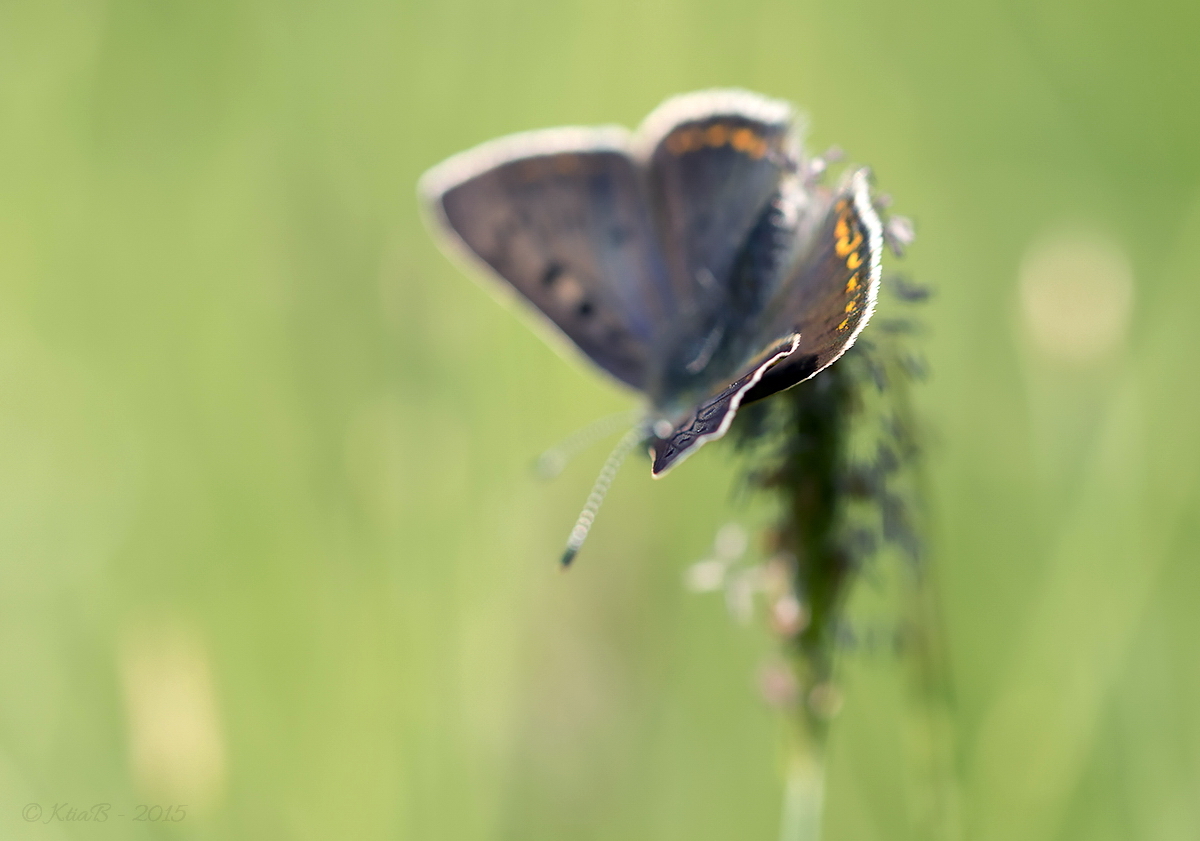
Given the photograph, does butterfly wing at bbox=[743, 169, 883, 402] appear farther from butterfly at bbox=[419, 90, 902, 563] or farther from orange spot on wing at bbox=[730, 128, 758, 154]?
orange spot on wing at bbox=[730, 128, 758, 154]

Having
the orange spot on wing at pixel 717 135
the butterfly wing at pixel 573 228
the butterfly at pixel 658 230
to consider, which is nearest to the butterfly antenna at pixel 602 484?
the butterfly at pixel 658 230

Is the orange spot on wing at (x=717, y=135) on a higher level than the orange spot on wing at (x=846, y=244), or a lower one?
higher

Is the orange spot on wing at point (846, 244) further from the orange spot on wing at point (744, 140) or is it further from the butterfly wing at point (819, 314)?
the orange spot on wing at point (744, 140)

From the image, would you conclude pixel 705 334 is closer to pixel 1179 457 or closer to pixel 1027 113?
pixel 1179 457

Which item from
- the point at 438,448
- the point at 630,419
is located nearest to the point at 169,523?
the point at 438,448

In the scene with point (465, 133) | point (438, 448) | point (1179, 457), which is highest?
point (465, 133)

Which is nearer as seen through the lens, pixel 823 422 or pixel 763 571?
pixel 823 422

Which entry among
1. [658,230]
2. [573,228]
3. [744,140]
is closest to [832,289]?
[744,140]

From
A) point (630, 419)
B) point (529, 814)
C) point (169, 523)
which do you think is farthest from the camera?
point (169, 523)

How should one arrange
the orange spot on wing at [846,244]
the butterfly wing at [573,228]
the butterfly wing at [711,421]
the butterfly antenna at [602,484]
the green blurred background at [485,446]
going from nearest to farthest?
the butterfly wing at [711,421]
the orange spot on wing at [846,244]
the butterfly antenna at [602,484]
the green blurred background at [485,446]
the butterfly wing at [573,228]
